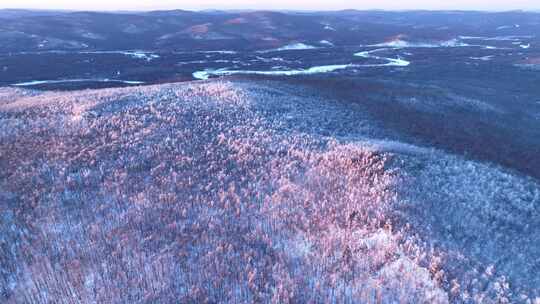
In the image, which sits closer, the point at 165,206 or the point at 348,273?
the point at 348,273

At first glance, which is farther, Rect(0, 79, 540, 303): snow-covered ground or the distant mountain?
the distant mountain

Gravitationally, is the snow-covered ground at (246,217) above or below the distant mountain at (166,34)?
below

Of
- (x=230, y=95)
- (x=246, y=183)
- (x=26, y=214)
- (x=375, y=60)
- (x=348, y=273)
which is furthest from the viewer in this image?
(x=375, y=60)

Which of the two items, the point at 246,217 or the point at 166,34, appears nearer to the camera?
the point at 246,217

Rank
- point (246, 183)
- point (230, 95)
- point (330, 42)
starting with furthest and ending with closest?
point (330, 42) < point (230, 95) < point (246, 183)

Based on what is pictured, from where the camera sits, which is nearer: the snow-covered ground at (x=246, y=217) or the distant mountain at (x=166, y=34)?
the snow-covered ground at (x=246, y=217)

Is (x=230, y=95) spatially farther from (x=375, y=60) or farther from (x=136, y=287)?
(x=375, y=60)

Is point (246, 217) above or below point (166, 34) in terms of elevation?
below

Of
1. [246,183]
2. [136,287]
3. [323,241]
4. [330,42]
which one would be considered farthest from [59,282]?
[330,42]

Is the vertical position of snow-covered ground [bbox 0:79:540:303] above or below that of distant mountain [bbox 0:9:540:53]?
below

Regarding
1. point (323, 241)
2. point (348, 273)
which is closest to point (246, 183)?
point (323, 241)
